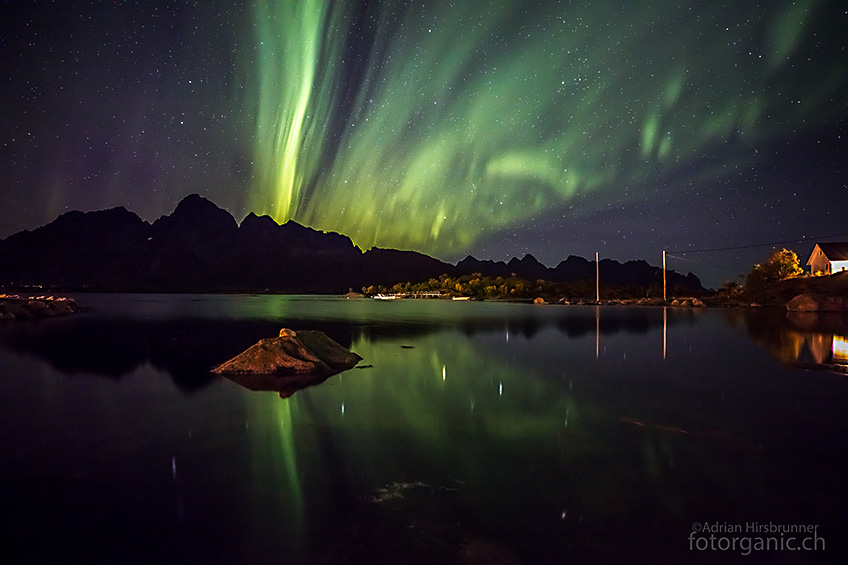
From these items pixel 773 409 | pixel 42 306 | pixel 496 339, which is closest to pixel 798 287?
pixel 496 339

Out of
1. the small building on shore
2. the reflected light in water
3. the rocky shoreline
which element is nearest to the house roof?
the small building on shore

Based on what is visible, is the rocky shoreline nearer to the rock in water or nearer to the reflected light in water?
the rock in water

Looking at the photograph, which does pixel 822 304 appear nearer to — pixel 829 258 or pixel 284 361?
pixel 829 258

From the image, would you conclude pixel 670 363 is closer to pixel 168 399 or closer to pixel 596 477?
pixel 596 477

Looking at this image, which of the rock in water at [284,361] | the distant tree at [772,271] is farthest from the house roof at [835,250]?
the rock in water at [284,361]

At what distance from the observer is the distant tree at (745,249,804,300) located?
273ft

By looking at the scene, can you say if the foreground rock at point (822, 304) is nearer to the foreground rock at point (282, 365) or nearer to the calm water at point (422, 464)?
the calm water at point (422, 464)

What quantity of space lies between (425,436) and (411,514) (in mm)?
3800

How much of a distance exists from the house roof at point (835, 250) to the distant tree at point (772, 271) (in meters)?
13.4

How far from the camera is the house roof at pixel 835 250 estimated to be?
90.4m

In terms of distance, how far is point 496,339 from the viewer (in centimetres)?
3042

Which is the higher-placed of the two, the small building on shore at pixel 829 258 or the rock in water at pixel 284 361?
the small building on shore at pixel 829 258

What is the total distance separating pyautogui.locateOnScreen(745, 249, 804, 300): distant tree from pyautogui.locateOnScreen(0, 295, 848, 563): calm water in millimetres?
80688

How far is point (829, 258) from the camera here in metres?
91.5
